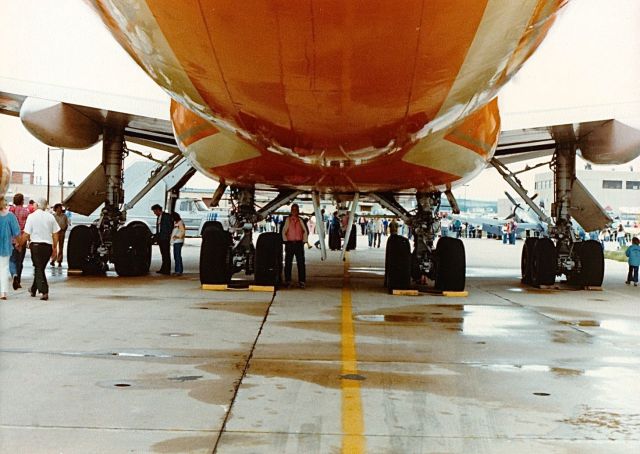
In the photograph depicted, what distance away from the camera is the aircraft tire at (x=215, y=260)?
1036 cm

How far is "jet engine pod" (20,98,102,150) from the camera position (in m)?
10.2

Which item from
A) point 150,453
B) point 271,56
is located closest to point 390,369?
point 150,453

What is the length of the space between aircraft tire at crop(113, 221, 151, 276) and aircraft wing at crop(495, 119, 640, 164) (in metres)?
6.25

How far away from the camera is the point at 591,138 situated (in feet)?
36.1

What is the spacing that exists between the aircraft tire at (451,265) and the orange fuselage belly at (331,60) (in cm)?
551

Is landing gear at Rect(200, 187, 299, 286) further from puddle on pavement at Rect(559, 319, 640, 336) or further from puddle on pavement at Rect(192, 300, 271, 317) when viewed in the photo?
puddle on pavement at Rect(559, 319, 640, 336)

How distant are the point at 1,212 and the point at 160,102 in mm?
2673

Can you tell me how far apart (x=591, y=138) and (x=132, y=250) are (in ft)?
25.4

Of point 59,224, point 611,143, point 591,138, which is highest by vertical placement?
point 591,138

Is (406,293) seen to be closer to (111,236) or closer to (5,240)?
(111,236)

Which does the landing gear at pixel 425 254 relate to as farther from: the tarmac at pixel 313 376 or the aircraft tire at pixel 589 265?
the aircraft tire at pixel 589 265

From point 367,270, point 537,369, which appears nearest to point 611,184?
point 367,270

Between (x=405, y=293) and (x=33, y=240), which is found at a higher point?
(x=33, y=240)

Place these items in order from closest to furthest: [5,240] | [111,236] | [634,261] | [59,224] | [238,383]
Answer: [238,383], [5,240], [111,236], [634,261], [59,224]
